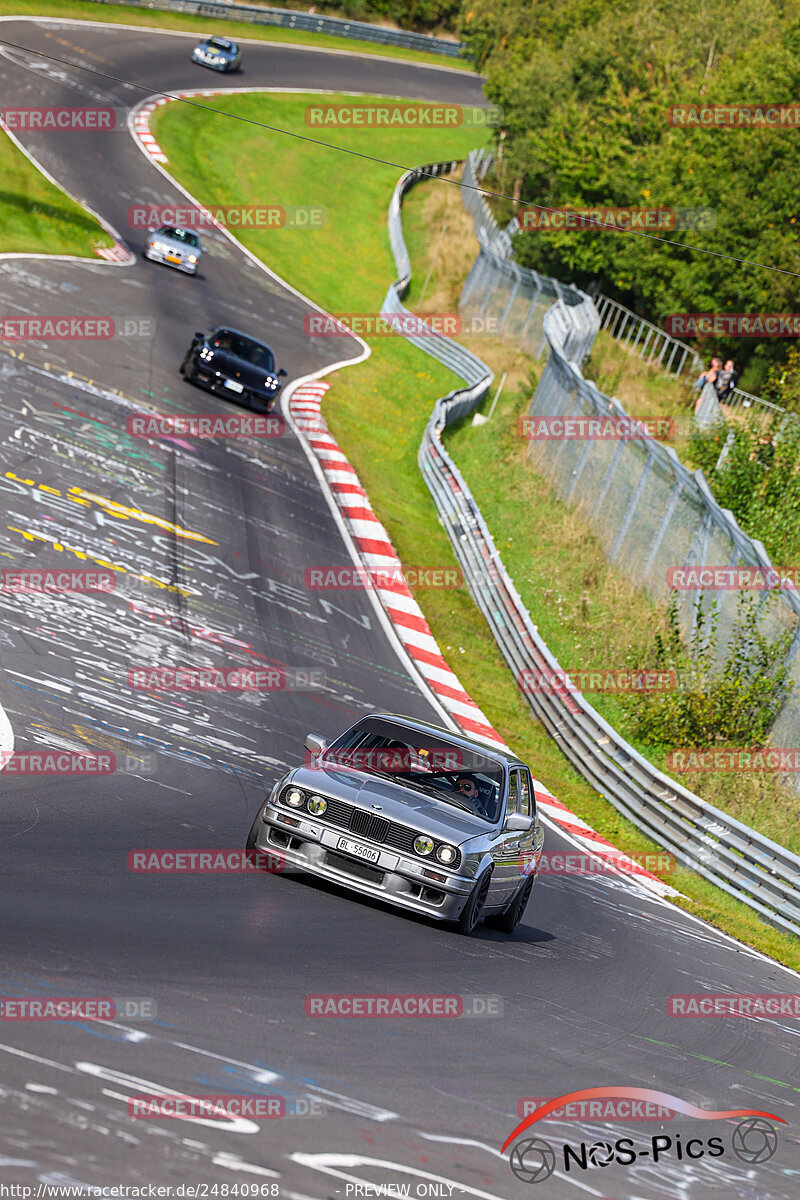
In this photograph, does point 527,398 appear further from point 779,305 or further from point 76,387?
point 76,387

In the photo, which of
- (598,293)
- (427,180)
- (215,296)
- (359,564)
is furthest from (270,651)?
(427,180)

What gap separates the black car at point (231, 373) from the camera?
27.7 meters

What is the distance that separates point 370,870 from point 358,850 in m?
0.16

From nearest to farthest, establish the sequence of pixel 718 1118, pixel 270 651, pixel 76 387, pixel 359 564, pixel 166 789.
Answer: pixel 718 1118 → pixel 166 789 → pixel 270 651 → pixel 359 564 → pixel 76 387

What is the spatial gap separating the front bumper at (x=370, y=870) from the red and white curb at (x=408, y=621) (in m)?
5.99

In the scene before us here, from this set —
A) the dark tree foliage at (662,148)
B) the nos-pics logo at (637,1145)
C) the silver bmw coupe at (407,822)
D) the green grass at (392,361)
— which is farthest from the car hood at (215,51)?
the nos-pics logo at (637,1145)

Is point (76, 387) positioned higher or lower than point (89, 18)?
lower

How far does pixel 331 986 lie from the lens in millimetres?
8156

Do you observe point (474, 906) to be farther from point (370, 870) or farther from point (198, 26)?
point (198, 26)

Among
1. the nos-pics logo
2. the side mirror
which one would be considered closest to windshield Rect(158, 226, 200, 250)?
the side mirror

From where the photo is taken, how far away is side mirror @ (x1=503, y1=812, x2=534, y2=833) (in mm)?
10445

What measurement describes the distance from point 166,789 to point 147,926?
333cm

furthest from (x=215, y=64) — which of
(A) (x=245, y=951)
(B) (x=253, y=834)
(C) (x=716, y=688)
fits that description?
(A) (x=245, y=951)

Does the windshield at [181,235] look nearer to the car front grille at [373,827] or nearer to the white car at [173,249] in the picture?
the white car at [173,249]
